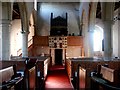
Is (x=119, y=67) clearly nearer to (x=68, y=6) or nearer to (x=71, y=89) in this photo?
(x=71, y=89)

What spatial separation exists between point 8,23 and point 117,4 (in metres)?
8.37

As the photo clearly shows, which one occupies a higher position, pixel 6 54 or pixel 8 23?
pixel 8 23

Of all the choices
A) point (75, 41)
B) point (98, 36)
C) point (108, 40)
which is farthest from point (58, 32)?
point (108, 40)

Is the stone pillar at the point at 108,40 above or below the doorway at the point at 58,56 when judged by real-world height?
above

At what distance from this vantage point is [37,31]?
2073 cm

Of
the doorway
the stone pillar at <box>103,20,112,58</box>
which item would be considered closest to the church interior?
the doorway

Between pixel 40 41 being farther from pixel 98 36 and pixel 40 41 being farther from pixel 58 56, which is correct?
pixel 98 36

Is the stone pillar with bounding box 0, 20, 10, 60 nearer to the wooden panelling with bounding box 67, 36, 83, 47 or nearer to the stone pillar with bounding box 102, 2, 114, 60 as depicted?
the stone pillar with bounding box 102, 2, 114, 60

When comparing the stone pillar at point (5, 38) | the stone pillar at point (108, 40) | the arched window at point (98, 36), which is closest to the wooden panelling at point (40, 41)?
the arched window at point (98, 36)

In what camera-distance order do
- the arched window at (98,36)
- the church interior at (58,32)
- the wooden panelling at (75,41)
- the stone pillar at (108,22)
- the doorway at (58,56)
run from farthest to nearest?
the arched window at (98,36)
the doorway at (58,56)
the wooden panelling at (75,41)
the church interior at (58,32)
the stone pillar at (108,22)

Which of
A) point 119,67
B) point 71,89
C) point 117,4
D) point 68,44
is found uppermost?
point 117,4

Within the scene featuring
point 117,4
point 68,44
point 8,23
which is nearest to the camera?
point 8,23

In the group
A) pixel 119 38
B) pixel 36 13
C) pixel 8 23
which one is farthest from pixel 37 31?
pixel 8 23

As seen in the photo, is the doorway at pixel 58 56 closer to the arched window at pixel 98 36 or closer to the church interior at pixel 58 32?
the church interior at pixel 58 32
